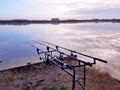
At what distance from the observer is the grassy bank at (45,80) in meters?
11.4

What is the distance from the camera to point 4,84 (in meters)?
12.3

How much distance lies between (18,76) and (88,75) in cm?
332

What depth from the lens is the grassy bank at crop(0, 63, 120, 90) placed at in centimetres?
1141

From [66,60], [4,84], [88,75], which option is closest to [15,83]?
[4,84]

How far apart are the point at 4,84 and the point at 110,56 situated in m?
10.5

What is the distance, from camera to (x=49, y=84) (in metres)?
11.4

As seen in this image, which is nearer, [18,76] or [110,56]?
[18,76]

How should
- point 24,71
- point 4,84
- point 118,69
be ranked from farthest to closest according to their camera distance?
point 118,69 → point 24,71 → point 4,84

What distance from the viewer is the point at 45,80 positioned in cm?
1230

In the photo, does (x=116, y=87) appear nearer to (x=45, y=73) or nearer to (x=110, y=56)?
(x=45, y=73)

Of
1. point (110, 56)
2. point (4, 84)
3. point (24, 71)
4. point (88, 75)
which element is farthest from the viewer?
point (110, 56)

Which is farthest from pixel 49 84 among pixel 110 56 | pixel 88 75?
pixel 110 56

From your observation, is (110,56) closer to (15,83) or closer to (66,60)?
(66,60)

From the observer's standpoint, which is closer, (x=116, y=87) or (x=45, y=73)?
(x=116, y=87)
